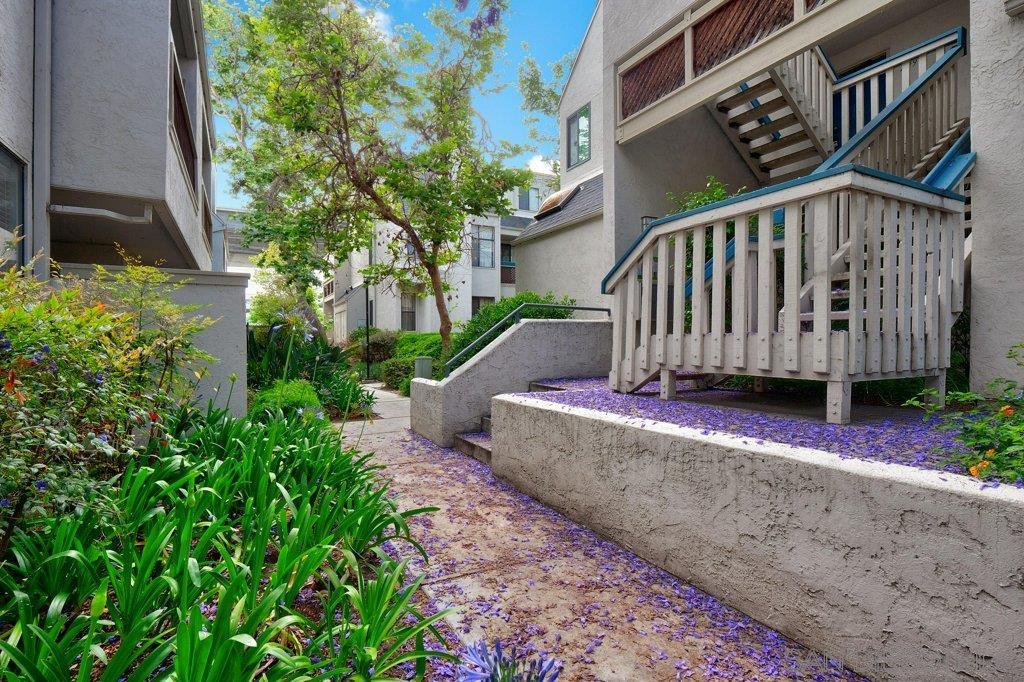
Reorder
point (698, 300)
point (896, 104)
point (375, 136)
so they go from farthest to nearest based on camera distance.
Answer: point (375, 136), point (896, 104), point (698, 300)

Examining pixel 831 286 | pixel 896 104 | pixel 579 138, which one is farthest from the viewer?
pixel 579 138

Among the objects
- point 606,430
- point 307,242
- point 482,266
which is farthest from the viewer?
point 482,266

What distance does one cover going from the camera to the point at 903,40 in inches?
257

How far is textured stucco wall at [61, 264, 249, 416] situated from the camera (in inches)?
184

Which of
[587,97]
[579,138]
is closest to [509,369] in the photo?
[579,138]

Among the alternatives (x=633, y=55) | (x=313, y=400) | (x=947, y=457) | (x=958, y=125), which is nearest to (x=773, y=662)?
(x=947, y=457)

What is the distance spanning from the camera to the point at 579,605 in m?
2.50


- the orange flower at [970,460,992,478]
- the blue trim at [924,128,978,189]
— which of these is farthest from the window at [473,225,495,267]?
the orange flower at [970,460,992,478]

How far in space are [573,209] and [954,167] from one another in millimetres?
6900

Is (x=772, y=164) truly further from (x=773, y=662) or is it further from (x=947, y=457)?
(x=773, y=662)

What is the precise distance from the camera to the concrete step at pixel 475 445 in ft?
16.6

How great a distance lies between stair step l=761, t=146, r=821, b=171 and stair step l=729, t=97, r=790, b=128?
0.68 meters

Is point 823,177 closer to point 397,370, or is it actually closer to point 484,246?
point 397,370

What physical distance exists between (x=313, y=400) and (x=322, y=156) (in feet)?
18.7
